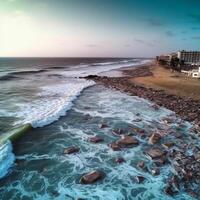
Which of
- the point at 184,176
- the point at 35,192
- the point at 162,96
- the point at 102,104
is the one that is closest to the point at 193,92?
the point at 162,96

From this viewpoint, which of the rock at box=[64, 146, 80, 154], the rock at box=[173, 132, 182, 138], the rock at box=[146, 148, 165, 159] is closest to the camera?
the rock at box=[146, 148, 165, 159]

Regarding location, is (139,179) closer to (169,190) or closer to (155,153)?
(169,190)

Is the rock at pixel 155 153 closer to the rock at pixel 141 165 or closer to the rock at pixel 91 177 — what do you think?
the rock at pixel 141 165

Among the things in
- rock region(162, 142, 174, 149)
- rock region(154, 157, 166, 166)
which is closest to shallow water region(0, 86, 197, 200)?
rock region(154, 157, 166, 166)

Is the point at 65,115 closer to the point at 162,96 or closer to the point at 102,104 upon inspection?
the point at 102,104

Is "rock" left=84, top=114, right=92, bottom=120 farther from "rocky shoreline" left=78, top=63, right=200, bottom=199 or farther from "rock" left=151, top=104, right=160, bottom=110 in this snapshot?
"rock" left=151, top=104, right=160, bottom=110

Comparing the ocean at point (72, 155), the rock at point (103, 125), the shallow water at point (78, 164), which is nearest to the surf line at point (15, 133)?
the ocean at point (72, 155)

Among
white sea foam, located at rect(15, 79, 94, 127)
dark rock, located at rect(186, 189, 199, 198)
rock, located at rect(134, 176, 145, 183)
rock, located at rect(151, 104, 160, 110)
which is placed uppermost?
rock, located at rect(151, 104, 160, 110)

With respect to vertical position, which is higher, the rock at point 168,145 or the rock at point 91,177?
the rock at point 168,145
